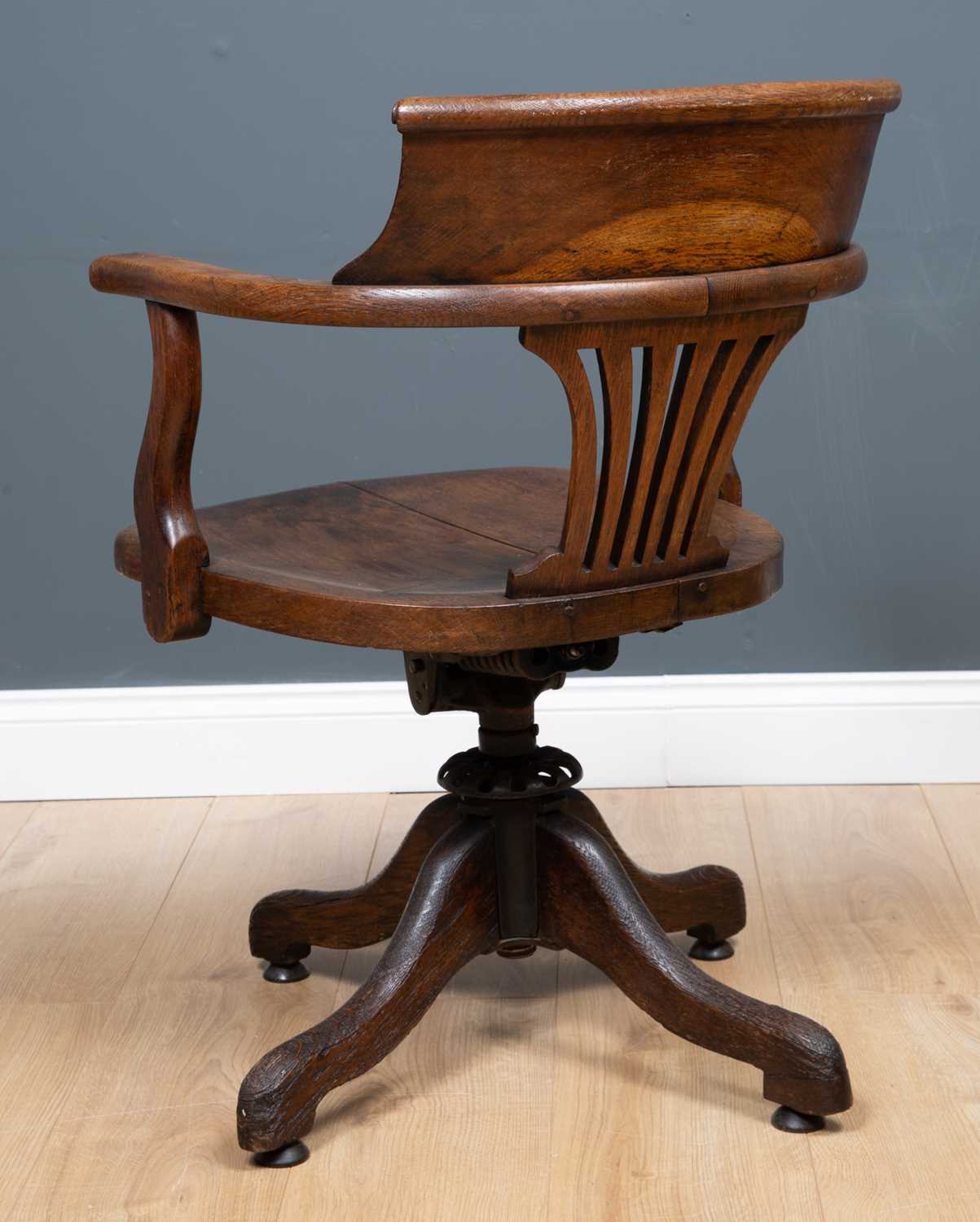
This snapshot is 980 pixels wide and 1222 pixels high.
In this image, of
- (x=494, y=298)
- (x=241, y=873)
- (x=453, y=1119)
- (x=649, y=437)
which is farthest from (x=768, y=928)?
(x=494, y=298)

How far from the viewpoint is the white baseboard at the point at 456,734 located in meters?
2.27

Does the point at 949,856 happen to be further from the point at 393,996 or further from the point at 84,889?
the point at 84,889

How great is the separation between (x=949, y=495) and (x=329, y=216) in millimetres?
884

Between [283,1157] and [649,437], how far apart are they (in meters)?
0.69

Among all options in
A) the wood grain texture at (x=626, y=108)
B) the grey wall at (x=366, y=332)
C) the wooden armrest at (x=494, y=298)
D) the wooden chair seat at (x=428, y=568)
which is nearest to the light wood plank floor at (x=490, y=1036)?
the grey wall at (x=366, y=332)

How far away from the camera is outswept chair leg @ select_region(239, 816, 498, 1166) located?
1427mm

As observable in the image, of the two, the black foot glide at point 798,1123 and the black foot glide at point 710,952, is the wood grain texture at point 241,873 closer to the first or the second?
the black foot glide at point 710,952

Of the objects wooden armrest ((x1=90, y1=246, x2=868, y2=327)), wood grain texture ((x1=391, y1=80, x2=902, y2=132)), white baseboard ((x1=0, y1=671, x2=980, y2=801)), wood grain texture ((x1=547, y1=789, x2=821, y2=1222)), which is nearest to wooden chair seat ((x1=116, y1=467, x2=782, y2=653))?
wooden armrest ((x1=90, y1=246, x2=868, y2=327))

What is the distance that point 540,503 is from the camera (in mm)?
1621

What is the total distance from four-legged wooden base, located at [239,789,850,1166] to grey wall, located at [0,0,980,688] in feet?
2.16

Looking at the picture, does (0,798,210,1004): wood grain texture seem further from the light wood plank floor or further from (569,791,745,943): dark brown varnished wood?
(569,791,745,943): dark brown varnished wood

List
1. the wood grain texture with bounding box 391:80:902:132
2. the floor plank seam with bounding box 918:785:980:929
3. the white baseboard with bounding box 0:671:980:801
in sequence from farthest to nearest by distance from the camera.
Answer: the white baseboard with bounding box 0:671:980:801
the floor plank seam with bounding box 918:785:980:929
the wood grain texture with bounding box 391:80:902:132

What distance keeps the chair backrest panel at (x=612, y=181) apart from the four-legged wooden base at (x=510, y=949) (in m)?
0.58

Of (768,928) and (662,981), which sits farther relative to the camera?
(768,928)
